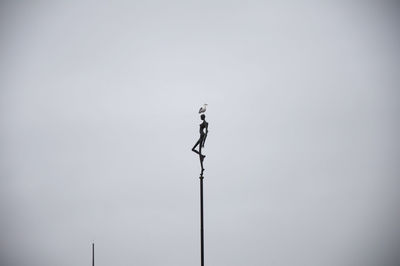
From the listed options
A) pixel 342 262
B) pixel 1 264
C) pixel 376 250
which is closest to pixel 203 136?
pixel 1 264

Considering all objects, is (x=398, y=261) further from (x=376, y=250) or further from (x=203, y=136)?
(x=203, y=136)

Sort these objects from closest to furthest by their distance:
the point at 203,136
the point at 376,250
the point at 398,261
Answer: the point at 203,136 → the point at 398,261 → the point at 376,250

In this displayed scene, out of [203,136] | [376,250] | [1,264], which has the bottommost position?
[376,250]

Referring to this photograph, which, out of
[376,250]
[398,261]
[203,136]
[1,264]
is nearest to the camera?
[203,136]

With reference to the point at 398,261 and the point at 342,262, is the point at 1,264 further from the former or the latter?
the point at 398,261

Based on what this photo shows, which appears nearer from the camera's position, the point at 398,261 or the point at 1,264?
the point at 1,264

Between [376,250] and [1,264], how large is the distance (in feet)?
601

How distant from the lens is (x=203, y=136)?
11859 millimetres

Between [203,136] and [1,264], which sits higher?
[203,136]

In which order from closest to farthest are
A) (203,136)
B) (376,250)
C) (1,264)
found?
(203,136) → (1,264) → (376,250)

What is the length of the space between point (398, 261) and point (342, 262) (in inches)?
930

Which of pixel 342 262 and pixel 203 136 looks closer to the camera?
pixel 203 136

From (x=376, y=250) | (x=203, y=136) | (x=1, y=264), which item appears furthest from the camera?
(x=376, y=250)

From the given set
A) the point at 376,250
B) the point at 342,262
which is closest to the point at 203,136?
the point at 342,262
